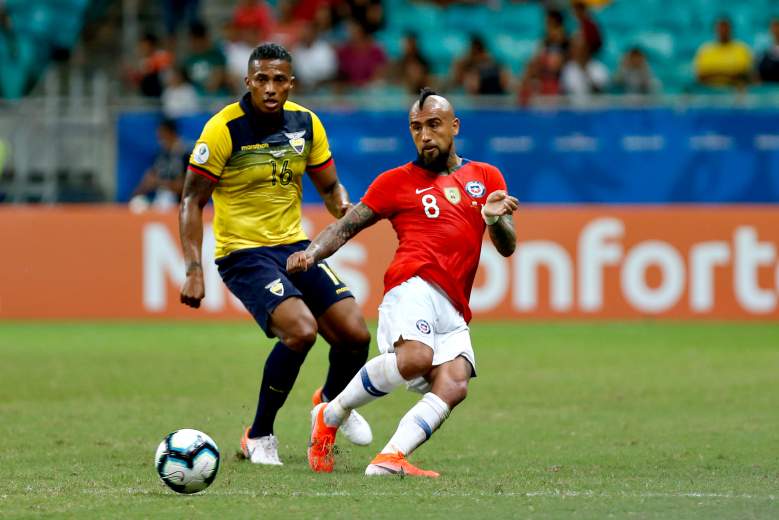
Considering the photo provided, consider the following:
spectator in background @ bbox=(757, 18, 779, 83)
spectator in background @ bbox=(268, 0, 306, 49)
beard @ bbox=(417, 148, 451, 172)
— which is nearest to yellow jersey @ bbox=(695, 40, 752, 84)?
spectator in background @ bbox=(757, 18, 779, 83)

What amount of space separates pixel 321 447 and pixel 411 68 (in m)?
12.2

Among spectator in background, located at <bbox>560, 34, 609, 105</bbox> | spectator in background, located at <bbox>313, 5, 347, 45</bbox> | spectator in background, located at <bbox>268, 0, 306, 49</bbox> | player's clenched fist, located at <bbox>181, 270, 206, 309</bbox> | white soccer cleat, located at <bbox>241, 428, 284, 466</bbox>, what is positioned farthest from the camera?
spectator in background, located at <bbox>313, 5, 347, 45</bbox>

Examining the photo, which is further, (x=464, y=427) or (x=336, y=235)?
(x=464, y=427)

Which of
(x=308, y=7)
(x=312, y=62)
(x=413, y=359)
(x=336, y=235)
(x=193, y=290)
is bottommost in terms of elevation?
(x=413, y=359)

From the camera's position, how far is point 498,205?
25.2 feet

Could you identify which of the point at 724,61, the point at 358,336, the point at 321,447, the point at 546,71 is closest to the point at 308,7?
the point at 546,71

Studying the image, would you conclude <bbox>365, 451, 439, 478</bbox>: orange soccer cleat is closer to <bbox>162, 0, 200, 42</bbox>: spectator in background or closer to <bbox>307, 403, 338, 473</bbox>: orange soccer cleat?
<bbox>307, 403, 338, 473</bbox>: orange soccer cleat

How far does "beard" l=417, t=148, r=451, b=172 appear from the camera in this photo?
8156 millimetres

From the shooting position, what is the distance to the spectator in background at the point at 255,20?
20.5 m

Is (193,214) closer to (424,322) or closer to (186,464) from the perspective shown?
(424,322)

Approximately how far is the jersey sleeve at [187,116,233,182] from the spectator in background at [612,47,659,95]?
1239 cm

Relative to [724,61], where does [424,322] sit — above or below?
below

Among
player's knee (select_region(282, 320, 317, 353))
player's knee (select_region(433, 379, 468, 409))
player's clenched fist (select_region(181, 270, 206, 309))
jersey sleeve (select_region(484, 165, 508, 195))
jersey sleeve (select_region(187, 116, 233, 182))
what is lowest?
player's knee (select_region(433, 379, 468, 409))

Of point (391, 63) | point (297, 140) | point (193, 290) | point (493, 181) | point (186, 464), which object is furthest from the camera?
point (391, 63)
